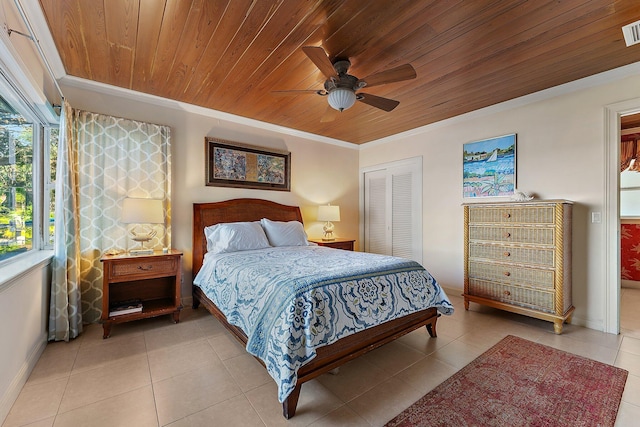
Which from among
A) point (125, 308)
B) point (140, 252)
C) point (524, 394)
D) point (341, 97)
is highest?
point (341, 97)

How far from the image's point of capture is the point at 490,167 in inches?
140

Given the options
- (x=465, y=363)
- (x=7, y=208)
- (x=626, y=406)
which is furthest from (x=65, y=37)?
(x=626, y=406)

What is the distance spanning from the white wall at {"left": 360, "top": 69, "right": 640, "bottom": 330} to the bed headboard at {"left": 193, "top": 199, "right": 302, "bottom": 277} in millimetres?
2208

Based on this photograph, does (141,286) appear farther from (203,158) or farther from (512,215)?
(512,215)

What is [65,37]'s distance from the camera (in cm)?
220

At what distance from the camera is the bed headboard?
3.51 m

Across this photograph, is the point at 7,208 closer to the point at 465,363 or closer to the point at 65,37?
the point at 65,37

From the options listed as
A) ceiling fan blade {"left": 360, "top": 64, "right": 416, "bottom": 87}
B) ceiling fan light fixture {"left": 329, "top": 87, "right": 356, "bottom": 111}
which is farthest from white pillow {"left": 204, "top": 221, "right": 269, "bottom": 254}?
ceiling fan blade {"left": 360, "top": 64, "right": 416, "bottom": 87}

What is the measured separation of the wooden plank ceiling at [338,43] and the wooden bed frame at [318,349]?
143 centimetres

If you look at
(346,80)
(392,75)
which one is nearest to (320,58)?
(346,80)

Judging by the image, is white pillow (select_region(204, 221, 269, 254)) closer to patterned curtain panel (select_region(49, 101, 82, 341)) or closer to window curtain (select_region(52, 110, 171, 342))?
window curtain (select_region(52, 110, 171, 342))

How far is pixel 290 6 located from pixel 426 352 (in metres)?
2.80

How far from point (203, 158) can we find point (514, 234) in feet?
12.3

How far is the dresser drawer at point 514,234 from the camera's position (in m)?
2.79
